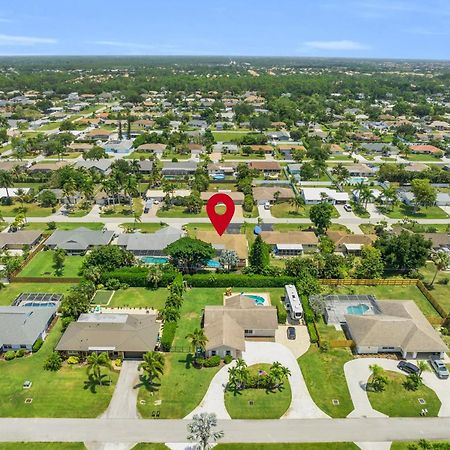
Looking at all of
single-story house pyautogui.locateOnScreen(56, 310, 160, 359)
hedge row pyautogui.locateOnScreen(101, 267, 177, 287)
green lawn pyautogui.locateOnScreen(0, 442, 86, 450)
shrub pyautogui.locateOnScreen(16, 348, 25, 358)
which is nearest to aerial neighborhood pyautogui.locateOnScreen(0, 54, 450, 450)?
shrub pyautogui.locateOnScreen(16, 348, 25, 358)

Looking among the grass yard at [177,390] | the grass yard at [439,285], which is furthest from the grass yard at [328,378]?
the grass yard at [439,285]

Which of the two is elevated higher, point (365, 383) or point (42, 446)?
point (365, 383)

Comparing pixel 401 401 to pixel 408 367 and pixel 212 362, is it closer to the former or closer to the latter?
pixel 408 367

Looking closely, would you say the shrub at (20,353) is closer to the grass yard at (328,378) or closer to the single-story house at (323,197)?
the grass yard at (328,378)

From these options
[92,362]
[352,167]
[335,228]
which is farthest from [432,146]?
[92,362]

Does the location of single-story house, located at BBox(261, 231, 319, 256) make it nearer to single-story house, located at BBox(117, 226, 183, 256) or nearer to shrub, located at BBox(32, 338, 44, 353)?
single-story house, located at BBox(117, 226, 183, 256)

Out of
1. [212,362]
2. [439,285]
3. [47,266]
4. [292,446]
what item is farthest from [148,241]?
[439,285]
